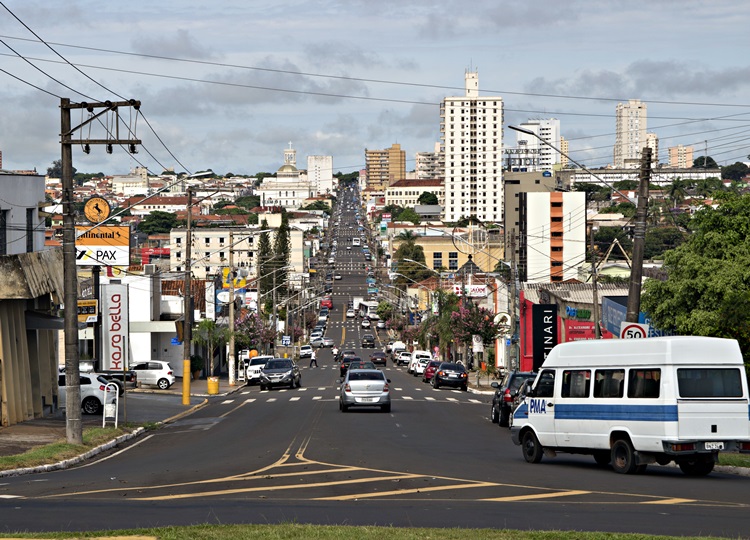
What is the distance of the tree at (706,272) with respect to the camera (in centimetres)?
3631

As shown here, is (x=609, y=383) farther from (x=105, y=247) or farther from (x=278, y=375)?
(x=105, y=247)

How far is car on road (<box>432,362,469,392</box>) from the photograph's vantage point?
6544 cm

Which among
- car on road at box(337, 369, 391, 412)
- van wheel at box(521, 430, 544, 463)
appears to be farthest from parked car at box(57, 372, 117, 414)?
van wheel at box(521, 430, 544, 463)

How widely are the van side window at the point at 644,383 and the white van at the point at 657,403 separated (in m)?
0.02

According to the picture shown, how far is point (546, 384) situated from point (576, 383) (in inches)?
35.9

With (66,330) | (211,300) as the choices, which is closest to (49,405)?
(66,330)

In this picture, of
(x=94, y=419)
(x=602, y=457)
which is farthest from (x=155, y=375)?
(x=602, y=457)

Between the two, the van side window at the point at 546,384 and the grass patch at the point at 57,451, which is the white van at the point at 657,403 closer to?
the van side window at the point at 546,384

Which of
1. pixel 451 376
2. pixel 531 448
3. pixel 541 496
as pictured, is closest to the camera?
pixel 541 496

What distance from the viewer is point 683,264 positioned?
38.3 m

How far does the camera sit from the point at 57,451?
26656mm

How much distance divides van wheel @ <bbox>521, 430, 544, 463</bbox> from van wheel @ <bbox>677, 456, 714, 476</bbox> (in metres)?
3.21

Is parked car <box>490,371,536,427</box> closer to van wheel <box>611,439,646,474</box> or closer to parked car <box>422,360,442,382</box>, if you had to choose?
van wheel <box>611,439,646,474</box>

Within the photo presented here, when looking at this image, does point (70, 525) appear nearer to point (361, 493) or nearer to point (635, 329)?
point (361, 493)
